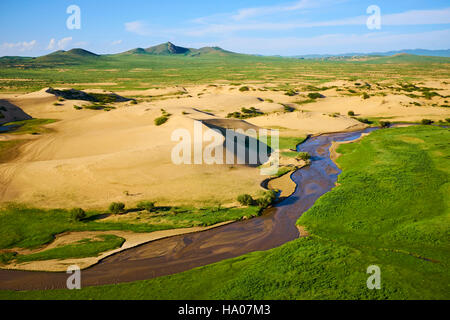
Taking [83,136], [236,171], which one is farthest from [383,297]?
[83,136]

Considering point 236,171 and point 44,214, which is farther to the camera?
point 236,171

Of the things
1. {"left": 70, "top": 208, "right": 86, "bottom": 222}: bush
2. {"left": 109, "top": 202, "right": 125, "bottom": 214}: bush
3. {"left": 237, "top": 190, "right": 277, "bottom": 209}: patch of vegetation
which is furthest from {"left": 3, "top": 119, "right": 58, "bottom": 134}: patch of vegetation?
{"left": 237, "top": 190, "right": 277, "bottom": 209}: patch of vegetation

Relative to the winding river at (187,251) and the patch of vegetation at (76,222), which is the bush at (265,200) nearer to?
the winding river at (187,251)

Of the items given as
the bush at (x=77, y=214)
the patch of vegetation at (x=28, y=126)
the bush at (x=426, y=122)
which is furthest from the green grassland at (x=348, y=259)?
the patch of vegetation at (x=28, y=126)

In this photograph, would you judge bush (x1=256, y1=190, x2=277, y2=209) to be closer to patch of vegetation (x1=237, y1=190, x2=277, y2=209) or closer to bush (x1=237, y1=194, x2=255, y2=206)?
patch of vegetation (x1=237, y1=190, x2=277, y2=209)

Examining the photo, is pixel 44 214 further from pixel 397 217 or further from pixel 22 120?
pixel 22 120
